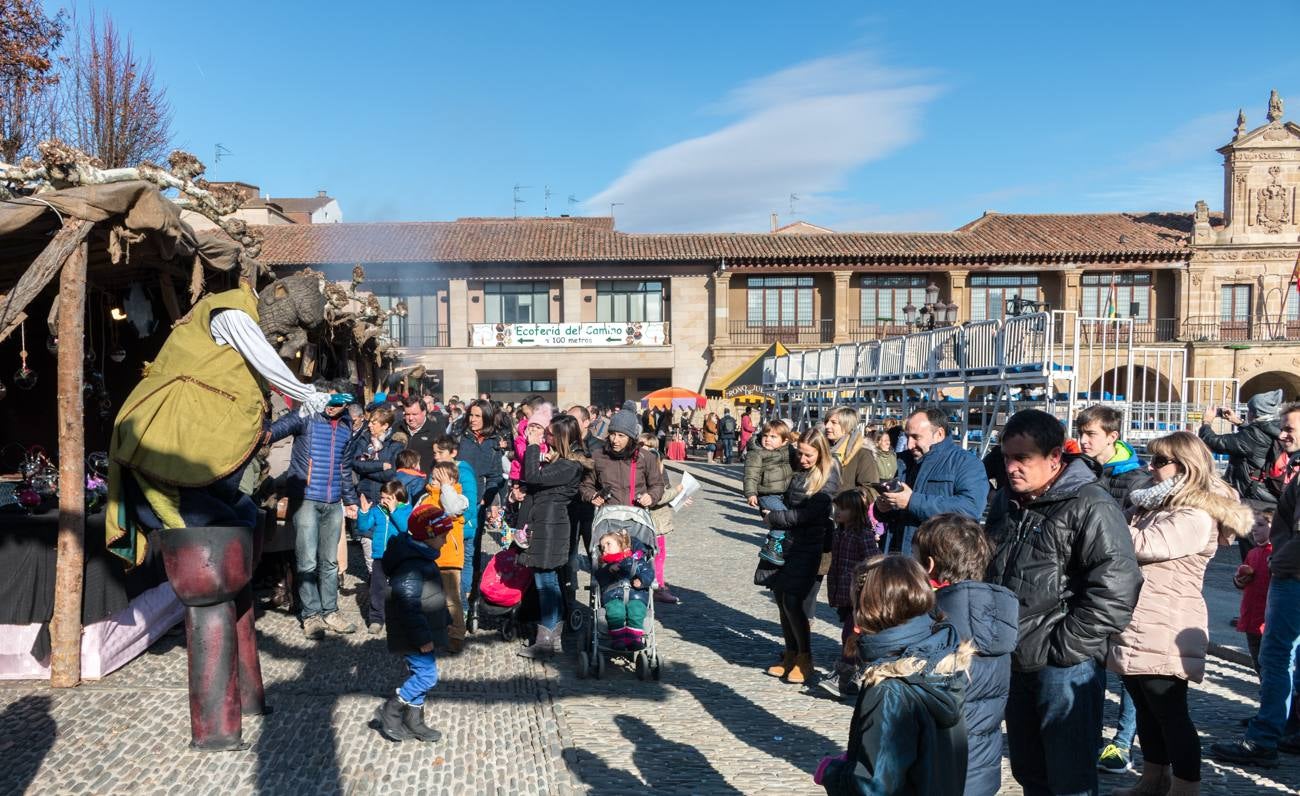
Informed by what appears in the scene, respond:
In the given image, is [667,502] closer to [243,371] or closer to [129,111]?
[243,371]

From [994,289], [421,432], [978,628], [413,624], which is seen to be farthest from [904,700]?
[994,289]

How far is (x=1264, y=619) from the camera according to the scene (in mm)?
5145

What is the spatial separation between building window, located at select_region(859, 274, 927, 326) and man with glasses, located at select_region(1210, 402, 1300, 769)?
100ft

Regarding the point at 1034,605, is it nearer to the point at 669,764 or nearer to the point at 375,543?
the point at 669,764

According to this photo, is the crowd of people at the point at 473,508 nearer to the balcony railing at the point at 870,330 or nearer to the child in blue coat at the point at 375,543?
the child in blue coat at the point at 375,543

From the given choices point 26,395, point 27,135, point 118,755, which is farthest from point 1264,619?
point 27,135

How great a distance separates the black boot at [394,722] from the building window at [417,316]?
30.7m

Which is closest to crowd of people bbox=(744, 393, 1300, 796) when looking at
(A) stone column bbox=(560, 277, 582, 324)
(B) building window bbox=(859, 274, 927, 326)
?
(A) stone column bbox=(560, 277, 582, 324)

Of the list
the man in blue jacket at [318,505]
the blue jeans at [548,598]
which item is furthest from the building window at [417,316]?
the blue jeans at [548,598]

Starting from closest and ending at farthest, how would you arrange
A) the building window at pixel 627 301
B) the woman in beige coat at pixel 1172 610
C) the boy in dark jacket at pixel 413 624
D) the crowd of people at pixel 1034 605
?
the crowd of people at pixel 1034 605, the woman in beige coat at pixel 1172 610, the boy in dark jacket at pixel 413 624, the building window at pixel 627 301

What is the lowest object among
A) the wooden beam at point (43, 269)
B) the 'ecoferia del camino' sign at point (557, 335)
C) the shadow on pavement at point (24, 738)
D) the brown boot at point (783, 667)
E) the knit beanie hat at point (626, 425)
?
the brown boot at point (783, 667)

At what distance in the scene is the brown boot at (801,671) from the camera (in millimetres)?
5992

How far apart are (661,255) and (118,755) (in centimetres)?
3094

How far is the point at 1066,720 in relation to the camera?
339 centimetres
